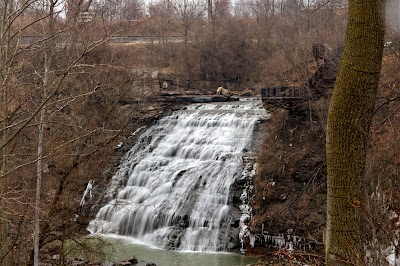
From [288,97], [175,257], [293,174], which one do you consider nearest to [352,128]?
[175,257]

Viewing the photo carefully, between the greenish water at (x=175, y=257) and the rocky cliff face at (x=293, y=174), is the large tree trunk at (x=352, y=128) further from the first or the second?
the greenish water at (x=175, y=257)

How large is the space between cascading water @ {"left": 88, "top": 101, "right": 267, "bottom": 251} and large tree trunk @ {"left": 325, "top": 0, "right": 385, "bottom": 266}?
36.9 ft

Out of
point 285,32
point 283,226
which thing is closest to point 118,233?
point 283,226

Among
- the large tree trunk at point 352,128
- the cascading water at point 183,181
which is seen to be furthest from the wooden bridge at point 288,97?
the large tree trunk at point 352,128

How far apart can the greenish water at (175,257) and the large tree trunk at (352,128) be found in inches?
432

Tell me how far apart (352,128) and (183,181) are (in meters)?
15.3

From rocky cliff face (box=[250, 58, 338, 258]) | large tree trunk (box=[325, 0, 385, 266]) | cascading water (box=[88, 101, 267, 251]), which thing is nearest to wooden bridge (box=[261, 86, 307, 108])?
rocky cliff face (box=[250, 58, 338, 258])

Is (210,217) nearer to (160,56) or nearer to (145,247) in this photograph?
(145,247)

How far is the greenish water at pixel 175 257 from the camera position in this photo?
1376cm

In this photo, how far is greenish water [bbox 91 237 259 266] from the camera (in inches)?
542

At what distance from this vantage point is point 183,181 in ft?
59.5

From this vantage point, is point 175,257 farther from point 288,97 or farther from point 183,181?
point 288,97

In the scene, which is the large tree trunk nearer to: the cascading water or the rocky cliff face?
the rocky cliff face

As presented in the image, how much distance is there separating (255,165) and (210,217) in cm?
319
